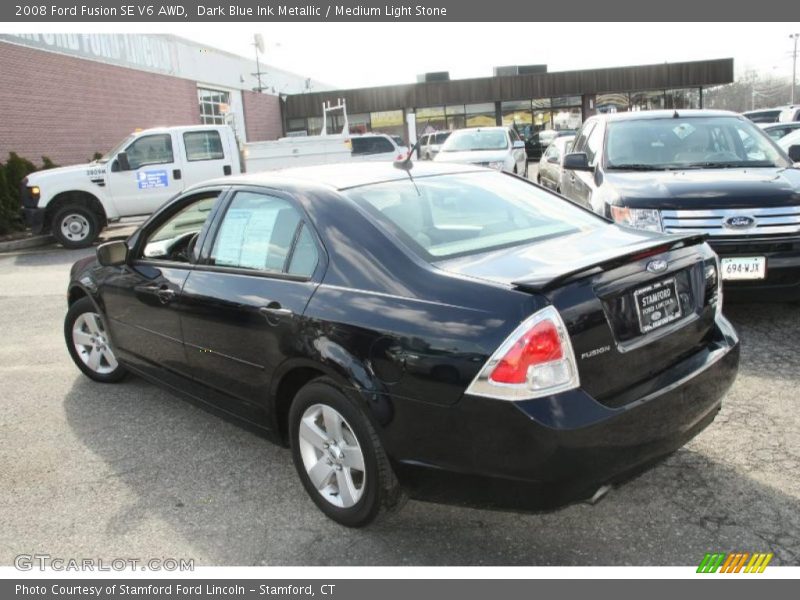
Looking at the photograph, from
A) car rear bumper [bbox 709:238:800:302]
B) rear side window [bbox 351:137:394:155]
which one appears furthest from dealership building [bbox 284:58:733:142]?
car rear bumper [bbox 709:238:800:302]

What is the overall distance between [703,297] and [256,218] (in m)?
2.23

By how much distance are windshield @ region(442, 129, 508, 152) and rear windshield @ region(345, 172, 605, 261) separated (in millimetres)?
12219

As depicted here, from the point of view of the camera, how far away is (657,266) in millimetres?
2889

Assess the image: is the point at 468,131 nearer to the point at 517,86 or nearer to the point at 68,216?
the point at 68,216

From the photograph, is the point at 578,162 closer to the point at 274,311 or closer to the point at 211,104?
the point at 274,311

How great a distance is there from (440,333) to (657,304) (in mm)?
970

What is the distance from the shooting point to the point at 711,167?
20.3 feet

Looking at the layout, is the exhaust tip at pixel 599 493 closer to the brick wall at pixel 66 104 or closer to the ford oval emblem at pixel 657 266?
the ford oval emblem at pixel 657 266

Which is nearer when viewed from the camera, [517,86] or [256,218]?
[256,218]

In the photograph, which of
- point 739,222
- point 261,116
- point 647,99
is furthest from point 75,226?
point 647,99

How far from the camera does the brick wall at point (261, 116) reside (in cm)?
3622

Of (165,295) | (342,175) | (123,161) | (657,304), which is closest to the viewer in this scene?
(657,304)

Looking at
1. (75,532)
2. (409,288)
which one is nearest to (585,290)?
(409,288)

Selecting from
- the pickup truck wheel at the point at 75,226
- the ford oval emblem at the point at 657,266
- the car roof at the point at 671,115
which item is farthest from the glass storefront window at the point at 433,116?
the ford oval emblem at the point at 657,266
